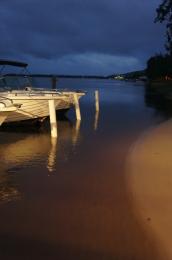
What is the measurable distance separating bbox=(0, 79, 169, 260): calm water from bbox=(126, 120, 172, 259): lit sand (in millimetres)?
151

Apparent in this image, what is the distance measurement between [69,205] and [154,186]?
2.29m

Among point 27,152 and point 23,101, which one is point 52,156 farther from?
point 23,101

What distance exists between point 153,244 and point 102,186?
4326 millimetres

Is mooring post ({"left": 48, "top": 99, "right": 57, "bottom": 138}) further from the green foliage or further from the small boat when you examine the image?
the green foliage

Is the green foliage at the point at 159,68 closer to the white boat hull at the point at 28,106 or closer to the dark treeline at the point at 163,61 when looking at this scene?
the dark treeline at the point at 163,61

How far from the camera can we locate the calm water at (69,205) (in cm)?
840

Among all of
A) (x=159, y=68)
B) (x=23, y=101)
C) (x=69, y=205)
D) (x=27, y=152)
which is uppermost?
(x=23, y=101)

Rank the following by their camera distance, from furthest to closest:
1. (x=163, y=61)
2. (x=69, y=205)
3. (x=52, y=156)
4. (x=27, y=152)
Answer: (x=163, y=61), (x=27, y=152), (x=52, y=156), (x=69, y=205)

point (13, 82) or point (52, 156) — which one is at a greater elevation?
point (13, 82)

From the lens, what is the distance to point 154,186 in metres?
12.0

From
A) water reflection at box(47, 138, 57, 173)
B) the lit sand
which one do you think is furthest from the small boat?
the lit sand

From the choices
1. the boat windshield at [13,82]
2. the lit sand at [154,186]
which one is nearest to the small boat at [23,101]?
the boat windshield at [13,82]

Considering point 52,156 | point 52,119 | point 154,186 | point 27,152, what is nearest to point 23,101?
point 52,119

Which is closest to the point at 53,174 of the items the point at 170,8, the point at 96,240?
the point at 96,240
